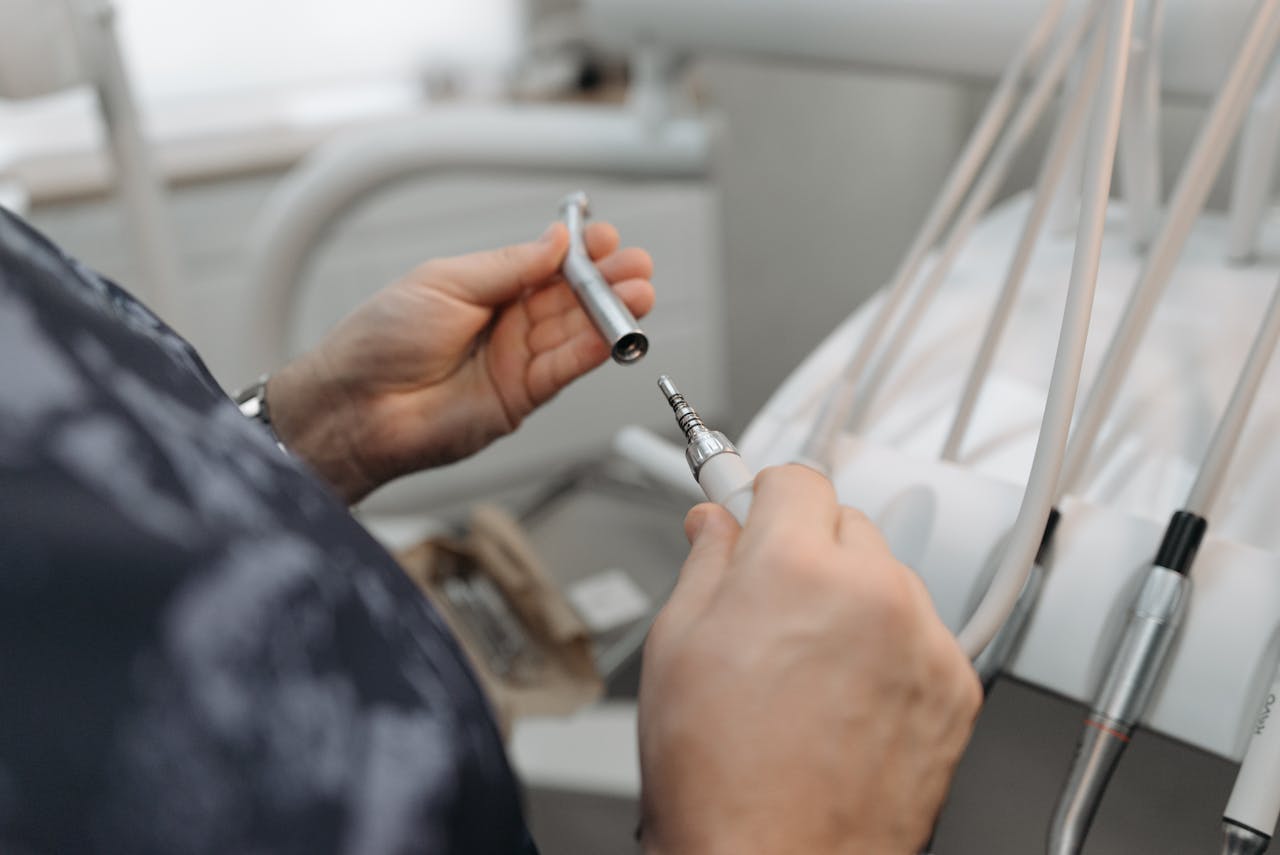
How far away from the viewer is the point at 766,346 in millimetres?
1260

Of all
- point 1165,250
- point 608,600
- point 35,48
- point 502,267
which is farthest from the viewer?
point 608,600

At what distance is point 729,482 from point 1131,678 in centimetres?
14

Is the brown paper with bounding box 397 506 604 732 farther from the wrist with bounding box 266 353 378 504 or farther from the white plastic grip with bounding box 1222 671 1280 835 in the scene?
the white plastic grip with bounding box 1222 671 1280 835

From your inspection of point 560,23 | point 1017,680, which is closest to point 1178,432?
point 1017,680

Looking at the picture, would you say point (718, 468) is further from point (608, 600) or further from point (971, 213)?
point (608, 600)

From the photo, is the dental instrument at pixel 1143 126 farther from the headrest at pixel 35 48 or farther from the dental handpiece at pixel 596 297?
the headrest at pixel 35 48

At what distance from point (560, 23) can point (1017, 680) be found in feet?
6.51

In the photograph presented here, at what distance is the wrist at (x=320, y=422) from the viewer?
55cm

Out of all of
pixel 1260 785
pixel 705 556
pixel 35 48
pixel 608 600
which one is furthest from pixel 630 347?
pixel 608 600

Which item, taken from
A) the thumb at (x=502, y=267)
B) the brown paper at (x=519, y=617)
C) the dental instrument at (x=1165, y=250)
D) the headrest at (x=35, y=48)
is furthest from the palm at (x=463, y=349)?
the brown paper at (x=519, y=617)

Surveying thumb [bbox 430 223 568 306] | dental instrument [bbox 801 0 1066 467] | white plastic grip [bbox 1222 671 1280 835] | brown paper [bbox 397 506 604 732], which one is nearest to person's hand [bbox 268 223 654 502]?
thumb [bbox 430 223 568 306]

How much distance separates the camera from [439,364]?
0.55 meters

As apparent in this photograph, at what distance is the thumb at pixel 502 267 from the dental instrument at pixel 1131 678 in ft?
1.00

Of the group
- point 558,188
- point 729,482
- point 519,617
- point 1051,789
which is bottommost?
point 519,617
